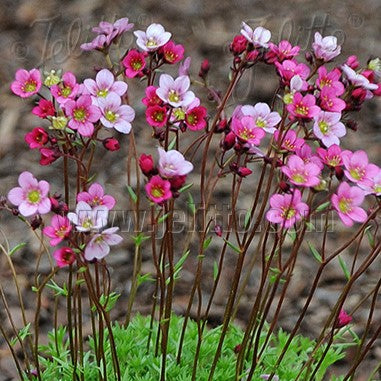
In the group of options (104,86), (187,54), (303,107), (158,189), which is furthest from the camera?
(187,54)

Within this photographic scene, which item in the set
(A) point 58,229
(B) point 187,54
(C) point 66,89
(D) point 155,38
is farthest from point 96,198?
(B) point 187,54

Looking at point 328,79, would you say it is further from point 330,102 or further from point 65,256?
point 65,256

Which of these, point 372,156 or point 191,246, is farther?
point 372,156

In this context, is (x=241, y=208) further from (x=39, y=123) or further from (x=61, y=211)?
(x=61, y=211)

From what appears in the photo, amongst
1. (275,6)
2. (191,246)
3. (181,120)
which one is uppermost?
(181,120)

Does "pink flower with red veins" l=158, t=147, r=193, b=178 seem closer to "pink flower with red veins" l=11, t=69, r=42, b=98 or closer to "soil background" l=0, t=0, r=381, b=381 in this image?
"pink flower with red veins" l=11, t=69, r=42, b=98

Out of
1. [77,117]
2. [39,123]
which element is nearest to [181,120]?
[77,117]

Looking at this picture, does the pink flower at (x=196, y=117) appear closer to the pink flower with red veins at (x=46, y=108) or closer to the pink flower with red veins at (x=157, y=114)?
the pink flower with red veins at (x=157, y=114)

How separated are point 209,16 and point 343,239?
1607 millimetres

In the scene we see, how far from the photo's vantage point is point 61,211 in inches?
56.4

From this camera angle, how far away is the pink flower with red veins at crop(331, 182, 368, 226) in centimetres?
143

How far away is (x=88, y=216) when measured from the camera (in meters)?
1.38

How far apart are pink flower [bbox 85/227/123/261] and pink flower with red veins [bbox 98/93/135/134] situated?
0.22m

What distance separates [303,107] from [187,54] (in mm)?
2534
